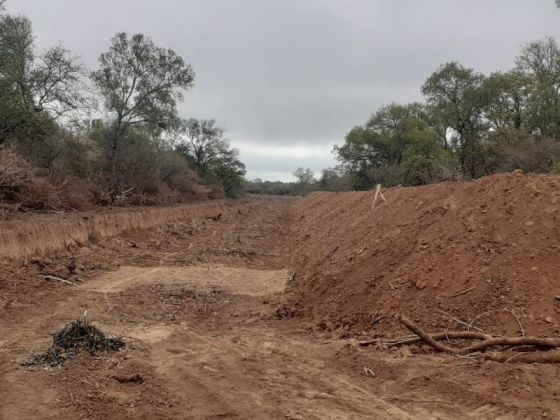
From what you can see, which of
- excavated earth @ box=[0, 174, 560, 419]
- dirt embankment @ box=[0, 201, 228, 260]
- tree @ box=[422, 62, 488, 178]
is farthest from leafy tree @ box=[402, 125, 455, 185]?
excavated earth @ box=[0, 174, 560, 419]

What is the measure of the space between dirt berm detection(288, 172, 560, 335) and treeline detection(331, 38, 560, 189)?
13485 millimetres

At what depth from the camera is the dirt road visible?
4410 mm

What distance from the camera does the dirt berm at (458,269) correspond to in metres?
6.08

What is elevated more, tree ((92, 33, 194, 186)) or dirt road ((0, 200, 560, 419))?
tree ((92, 33, 194, 186))

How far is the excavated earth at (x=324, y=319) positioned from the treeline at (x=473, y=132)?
1418 cm

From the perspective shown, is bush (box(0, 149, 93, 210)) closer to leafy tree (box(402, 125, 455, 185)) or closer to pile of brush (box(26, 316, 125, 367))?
pile of brush (box(26, 316, 125, 367))

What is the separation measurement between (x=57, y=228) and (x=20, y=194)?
611cm

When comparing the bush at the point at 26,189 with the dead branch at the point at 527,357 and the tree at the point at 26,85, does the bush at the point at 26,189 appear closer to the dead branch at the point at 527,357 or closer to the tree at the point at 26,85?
the tree at the point at 26,85

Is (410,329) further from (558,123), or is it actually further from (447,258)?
(558,123)

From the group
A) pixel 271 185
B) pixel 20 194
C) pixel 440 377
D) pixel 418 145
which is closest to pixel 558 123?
pixel 418 145

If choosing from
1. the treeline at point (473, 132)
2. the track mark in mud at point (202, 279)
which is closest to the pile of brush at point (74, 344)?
the track mark in mud at point (202, 279)

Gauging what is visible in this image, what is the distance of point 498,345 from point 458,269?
1610 mm

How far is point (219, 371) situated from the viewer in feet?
18.1

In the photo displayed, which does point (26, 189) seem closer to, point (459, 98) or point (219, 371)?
point (219, 371)
